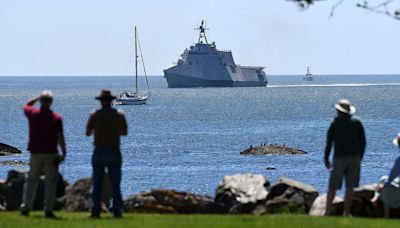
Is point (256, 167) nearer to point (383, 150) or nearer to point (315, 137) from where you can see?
point (383, 150)

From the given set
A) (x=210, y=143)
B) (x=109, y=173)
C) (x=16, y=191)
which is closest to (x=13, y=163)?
(x=210, y=143)

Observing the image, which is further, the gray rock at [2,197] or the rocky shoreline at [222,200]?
the gray rock at [2,197]

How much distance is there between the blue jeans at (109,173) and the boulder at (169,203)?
4.17 ft

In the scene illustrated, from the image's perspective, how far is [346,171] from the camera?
15023mm

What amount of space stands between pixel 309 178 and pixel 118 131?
30.5 meters

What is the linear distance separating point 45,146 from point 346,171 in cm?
378

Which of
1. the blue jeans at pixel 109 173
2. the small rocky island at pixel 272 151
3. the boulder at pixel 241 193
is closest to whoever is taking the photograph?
the blue jeans at pixel 109 173

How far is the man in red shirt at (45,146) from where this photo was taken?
565 inches

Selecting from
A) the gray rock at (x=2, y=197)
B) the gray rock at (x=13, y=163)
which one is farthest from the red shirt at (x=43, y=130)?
the gray rock at (x=13, y=163)

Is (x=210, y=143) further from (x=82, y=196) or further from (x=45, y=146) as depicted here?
(x=45, y=146)

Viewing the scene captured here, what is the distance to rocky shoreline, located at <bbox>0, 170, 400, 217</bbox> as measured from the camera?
52.0 feet

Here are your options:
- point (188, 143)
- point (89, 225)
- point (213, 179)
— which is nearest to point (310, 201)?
point (89, 225)

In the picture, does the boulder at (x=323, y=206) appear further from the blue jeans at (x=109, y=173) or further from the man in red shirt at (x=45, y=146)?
the man in red shirt at (x=45, y=146)

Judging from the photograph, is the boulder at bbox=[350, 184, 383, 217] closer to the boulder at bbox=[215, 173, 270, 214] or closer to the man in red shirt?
the boulder at bbox=[215, 173, 270, 214]
